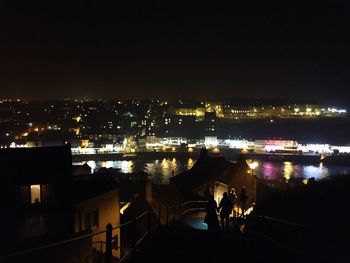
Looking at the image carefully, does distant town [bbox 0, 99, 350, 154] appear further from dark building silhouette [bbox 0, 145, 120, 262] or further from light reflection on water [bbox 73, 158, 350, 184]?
dark building silhouette [bbox 0, 145, 120, 262]

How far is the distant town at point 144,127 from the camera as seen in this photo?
7206 cm

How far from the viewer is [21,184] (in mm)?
9195

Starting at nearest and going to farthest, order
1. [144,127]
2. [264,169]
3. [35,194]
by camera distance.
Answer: [35,194], [264,169], [144,127]

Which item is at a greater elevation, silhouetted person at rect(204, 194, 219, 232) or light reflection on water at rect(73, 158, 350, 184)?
silhouetted person at rect(204, 194, 219, 232)

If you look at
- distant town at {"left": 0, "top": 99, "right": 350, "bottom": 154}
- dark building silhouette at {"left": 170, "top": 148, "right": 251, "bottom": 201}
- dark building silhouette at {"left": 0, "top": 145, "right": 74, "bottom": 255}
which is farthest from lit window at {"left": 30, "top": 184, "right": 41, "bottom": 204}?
distant town at {"left": 0, "top": 99, "right": 350, "bottom": 154}

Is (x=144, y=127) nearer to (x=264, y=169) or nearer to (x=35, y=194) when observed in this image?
(x=264, y=169)

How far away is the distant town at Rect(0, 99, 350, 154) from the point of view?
2837 inches

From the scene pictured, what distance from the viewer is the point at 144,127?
9988cm

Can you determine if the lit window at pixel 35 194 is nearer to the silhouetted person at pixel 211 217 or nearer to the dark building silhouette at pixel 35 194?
the dark building silhouette at pixel 35 194

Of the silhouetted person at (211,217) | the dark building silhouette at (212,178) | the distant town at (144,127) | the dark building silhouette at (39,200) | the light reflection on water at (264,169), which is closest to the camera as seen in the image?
the silhouetted person at (211,217)

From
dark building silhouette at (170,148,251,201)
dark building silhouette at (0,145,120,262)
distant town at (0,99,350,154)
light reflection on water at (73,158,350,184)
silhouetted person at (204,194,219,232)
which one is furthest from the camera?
distant town at (0,99,350,154)

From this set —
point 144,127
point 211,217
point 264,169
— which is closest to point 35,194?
point 211,217

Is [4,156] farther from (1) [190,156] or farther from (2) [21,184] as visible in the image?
(1) [190,156]

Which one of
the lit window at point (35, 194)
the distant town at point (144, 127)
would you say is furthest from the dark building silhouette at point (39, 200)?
the distant town at point (144, 127)
